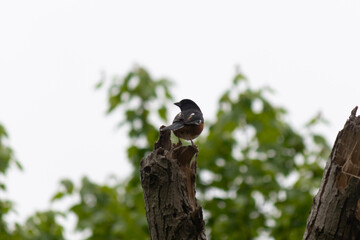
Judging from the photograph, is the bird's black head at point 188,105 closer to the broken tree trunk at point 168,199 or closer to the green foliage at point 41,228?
the broken tree trunk at point 168,199

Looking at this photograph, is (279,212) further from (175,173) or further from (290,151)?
(175,173)

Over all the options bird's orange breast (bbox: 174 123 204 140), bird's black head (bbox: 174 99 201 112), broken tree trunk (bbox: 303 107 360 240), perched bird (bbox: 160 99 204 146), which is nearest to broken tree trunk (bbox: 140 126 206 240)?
broken tree trunk (bbox: 303 107 360 240)

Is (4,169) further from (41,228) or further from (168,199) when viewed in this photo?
(168,199)

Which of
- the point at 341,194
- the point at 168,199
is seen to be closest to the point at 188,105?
the point at 168,199

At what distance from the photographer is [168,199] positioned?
16.1 ft

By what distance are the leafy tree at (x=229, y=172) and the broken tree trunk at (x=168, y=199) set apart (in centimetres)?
730

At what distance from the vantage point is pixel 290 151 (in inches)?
522

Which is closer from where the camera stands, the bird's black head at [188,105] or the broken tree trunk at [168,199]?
the broken tree trunk at [168,199]

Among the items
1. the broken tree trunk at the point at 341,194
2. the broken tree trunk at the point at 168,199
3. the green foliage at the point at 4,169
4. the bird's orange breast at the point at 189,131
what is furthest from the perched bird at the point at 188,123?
the green foliage at the point at 4,169

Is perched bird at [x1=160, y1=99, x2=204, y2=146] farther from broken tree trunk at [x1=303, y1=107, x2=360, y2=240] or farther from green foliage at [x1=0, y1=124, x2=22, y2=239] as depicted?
Result: green foliage at [x1=0, y1=124, x2=22, y2=239]

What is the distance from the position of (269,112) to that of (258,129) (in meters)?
0.55

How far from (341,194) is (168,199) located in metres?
1.38

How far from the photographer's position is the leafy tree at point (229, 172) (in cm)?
1244

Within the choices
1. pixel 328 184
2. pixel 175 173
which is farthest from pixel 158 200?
pixel 328 184
